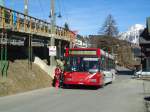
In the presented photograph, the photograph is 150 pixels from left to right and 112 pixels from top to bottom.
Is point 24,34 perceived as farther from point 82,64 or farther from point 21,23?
point 82,64

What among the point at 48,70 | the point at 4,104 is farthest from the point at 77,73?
the point at 4,104

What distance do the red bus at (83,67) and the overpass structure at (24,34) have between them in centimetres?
416

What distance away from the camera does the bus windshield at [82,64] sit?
26719 millimetres

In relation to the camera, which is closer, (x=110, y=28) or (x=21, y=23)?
(x=21, y=23)

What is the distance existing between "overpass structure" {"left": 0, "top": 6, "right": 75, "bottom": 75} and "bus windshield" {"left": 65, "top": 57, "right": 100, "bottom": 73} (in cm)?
414

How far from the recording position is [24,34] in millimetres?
32250

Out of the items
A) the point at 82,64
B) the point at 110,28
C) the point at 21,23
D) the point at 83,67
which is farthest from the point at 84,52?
the point at 110,28

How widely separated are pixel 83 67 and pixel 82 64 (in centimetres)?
23

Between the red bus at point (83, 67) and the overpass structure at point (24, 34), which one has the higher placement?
the overpass structure at point (24, 34)

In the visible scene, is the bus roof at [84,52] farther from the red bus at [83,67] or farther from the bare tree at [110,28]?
the bare tree at [110,28]

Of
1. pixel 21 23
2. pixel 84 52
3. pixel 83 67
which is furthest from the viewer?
pixel 21 23

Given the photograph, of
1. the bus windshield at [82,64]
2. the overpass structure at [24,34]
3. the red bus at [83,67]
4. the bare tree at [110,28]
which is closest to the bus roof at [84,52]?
the red bus at [83,67]

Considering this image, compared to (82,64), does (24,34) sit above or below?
above

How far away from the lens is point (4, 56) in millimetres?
28516
